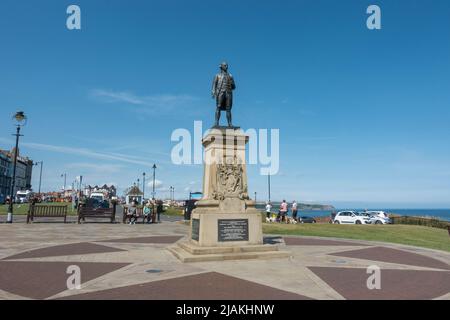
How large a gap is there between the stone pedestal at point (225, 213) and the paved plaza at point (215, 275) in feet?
1.70

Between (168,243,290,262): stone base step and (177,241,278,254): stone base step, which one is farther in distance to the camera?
(177,241,278,254): stone base step

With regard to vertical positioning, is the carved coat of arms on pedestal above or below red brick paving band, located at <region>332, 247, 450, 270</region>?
above

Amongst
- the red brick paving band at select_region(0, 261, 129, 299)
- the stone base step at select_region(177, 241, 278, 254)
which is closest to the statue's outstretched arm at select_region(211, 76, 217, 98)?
the stone base step at select_region(177, 241, 278, 254)

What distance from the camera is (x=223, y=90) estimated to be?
39.4ft

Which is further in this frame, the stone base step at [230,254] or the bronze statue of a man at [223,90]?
the bronze statue of a man at [223,90]

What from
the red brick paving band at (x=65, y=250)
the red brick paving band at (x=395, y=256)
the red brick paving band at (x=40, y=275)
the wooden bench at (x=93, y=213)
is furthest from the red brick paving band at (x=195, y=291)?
the wooden bench at (x=93, y=213)

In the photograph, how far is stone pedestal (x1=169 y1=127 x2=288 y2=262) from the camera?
33.5 feet

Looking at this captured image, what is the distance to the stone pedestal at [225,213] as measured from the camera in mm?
10211

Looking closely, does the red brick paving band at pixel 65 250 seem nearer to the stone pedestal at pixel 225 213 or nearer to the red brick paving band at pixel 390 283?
the stone pedestal at pixel 225 213

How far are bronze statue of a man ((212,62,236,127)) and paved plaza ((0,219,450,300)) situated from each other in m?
5.06

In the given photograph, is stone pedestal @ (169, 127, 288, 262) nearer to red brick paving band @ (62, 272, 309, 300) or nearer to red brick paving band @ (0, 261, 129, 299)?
red brick paving band @ (0, 261, 129, 299)

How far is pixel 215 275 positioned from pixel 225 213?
3026mm
